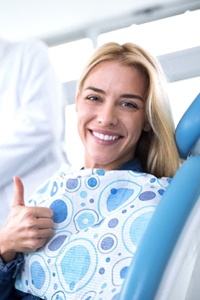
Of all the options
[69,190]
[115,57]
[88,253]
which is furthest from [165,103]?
[88,253]

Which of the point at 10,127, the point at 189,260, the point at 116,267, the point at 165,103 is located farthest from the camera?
the point at 10,127

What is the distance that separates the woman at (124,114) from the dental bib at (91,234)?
88mm

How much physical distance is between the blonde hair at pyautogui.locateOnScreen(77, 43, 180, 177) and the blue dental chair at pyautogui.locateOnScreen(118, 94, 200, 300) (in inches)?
8.8

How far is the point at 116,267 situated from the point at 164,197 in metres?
0.18

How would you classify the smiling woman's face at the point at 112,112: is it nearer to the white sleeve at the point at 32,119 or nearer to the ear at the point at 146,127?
the ear at the point at 146,127

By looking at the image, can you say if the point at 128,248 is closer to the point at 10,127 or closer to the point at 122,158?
the point at 122,158

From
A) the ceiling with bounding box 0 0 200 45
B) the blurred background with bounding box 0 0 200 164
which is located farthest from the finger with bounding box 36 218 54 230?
the ceiling with bounding box 0 0 200 45

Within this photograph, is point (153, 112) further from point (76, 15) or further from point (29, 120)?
point (76, 15)

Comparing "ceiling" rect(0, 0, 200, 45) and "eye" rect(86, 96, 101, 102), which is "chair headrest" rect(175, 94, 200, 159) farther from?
"ceiling" rect(0, 0, 200, 45)

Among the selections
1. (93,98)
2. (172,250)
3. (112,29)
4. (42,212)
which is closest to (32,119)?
(93,98)

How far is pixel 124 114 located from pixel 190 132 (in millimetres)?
215

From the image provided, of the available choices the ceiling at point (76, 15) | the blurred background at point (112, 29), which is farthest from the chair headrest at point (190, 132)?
the ceiling at point (76, 15)

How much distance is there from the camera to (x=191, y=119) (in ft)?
3.84

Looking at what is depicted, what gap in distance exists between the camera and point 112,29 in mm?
2760
